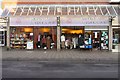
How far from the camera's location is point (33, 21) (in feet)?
107

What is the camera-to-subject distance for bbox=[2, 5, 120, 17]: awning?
3253 centimetres

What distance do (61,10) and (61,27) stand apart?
193cm

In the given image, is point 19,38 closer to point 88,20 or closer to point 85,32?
point 85,32

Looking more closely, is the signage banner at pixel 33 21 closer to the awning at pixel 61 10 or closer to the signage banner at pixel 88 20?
the awning at pixel 61 10

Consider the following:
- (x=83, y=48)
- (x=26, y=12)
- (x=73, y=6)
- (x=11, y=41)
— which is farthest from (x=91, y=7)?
(x=11, y=41)

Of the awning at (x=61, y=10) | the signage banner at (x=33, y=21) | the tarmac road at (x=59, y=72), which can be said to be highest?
the awning at (x=61, y=10)

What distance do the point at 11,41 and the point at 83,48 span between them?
8.10m

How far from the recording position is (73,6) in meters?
34.1

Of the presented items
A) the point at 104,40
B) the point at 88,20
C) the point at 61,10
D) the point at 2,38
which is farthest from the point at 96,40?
the point at 2,38

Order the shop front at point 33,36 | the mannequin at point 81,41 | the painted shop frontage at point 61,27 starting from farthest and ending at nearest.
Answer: the shop front at point 33,36 → the painted shop frontage at point 61,27 → the mannequin at point 81,41

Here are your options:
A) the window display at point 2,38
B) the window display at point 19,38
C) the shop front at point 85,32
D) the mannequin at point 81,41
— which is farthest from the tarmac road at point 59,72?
the window display at point 2,38

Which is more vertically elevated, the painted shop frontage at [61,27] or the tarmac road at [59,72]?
the painted shop frontage at [61,27]

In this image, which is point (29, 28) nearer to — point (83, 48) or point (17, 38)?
point (17, 38)

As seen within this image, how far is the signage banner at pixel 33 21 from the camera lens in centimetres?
3244
